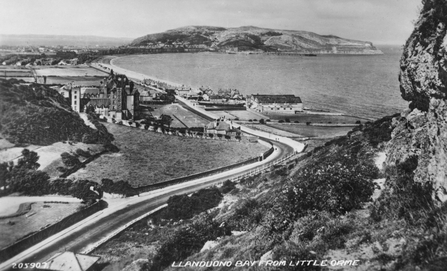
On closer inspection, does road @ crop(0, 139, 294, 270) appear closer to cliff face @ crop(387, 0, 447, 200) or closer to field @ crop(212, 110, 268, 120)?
cliff face @ crop(387, 0, 447, 200)

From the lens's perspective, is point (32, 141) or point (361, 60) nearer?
point (32, 141)

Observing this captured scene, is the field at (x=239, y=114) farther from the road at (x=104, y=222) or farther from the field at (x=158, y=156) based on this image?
the road at (x=104, y=222)

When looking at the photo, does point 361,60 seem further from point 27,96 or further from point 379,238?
point 379,238

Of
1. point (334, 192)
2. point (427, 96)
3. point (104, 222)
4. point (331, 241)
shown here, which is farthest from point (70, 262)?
point (427, 96)

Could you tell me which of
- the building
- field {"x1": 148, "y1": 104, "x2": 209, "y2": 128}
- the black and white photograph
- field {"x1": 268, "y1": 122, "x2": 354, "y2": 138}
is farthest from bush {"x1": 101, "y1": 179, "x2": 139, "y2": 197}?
the building

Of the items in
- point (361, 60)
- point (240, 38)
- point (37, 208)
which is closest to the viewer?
point (37, 208)

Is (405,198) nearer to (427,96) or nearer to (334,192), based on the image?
(334,192)

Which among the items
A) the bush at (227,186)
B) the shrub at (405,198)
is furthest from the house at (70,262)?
the bush at (227,186)

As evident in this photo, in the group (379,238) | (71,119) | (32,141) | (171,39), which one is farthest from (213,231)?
(171,39)
